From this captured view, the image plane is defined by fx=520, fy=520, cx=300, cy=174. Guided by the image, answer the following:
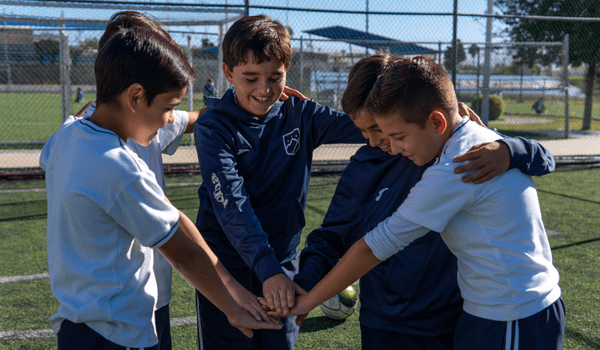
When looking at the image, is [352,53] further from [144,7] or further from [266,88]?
[266,88]

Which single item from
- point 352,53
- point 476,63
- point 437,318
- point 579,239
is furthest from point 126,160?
point 476,63

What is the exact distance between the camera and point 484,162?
1525mm

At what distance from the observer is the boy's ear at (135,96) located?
4.78 ft

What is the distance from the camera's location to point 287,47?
7.19 ft

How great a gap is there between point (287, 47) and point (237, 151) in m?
0.49

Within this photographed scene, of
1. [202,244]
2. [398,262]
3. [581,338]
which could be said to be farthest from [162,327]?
[581,338]

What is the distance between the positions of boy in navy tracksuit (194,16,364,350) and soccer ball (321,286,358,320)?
1.30 metres

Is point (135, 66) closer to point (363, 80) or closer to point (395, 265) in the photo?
point (363, 80)

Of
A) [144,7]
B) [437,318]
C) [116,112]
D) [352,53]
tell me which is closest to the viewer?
[116,112]

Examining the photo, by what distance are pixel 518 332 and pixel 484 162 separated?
1.71 feet

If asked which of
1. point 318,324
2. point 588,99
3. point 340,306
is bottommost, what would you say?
point 318,324

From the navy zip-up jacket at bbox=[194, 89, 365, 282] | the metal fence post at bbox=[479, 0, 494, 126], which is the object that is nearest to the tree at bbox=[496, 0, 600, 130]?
the metal fence post at bbox=[479, 0, 494, 126]

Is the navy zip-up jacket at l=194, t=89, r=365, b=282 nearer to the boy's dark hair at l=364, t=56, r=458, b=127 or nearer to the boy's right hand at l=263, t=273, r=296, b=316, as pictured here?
the boy's right hand at l=263, t=273, r=296, b=316

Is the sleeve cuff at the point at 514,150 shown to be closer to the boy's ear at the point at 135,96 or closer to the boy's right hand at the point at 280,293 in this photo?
the boy's right hand at the point at 280,293
